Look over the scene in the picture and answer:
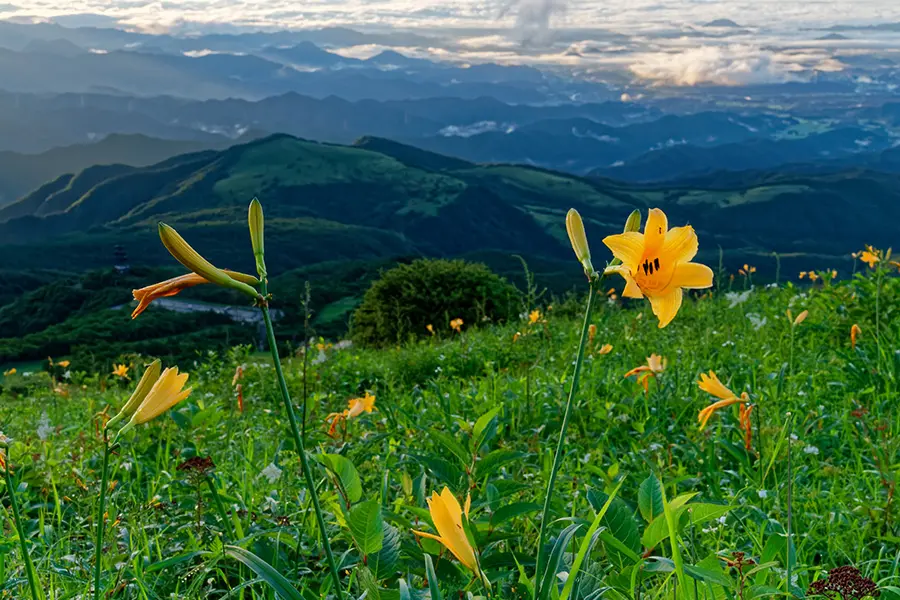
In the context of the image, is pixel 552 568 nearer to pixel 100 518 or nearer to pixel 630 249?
pixel 630 249

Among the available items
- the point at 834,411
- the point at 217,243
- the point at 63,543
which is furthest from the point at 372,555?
the point at 217,243

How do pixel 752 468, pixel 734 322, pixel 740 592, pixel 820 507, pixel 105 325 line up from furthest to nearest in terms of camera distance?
1. pixel 105 325
2. pixel 734 322
3. pixel 752 468
4. pixel 820 507
5. pixel 740 592

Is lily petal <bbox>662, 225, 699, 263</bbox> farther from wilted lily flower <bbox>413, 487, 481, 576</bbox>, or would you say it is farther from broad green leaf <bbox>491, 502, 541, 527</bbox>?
broad green leaf <bbox>491, 502, 541, 527</bbox>

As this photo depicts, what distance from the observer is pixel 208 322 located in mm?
63469

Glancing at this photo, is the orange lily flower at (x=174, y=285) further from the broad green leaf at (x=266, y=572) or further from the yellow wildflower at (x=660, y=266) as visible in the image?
the yellow wildflower at (x=660, y=266)

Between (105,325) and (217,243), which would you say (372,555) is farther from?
(217,243)

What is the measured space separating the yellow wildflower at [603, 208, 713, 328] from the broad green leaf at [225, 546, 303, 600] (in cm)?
75

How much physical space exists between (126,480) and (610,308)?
243 inches

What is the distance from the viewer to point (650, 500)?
5.40ft

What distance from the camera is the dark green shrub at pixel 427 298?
1265 centimetres

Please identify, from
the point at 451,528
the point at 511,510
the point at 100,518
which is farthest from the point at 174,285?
the point at 511,510

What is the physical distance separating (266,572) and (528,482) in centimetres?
189

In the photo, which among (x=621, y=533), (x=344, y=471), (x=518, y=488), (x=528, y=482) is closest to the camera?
(x=621, y=533)

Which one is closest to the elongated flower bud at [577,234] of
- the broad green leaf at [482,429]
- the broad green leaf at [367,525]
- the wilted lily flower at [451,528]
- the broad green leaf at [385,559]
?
the wilted lily flower at [451,528]
